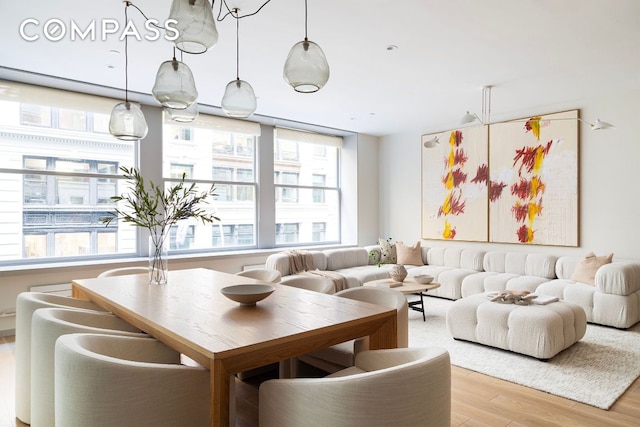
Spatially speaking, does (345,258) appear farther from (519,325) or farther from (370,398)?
(370,398)

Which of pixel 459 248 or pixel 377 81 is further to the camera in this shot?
pixel 459 248

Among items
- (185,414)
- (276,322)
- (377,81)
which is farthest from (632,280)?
(185,414)

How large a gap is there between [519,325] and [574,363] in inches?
18.6

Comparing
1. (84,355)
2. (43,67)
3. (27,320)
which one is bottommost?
(27,320)

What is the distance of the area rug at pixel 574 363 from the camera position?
9.33ft

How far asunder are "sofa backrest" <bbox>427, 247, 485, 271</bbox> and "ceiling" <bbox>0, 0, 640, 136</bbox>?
2.08m

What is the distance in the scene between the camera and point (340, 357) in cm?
231

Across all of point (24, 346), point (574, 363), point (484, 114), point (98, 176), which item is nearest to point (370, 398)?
point (24, 346)

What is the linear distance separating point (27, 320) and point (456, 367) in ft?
9.67

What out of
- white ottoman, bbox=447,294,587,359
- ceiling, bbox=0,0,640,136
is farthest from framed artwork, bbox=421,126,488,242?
white ottoman, bbox=447,294,587,359

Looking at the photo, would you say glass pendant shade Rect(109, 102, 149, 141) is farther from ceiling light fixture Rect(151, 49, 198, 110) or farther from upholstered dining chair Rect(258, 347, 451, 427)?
upholstered dining chair Rect(258, 347, 451, 427)

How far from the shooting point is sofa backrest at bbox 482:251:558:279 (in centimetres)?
524

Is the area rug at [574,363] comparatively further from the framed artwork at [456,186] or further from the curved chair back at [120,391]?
the curved chair back at [120,391]

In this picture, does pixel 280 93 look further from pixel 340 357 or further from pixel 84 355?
pixel 84 355
